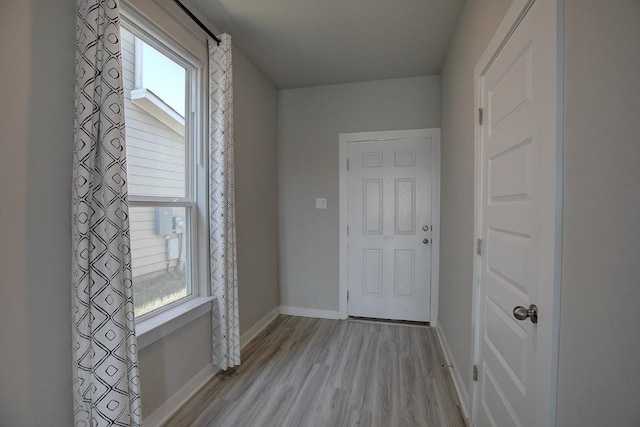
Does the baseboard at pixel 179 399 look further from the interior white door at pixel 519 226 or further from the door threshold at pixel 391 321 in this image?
the interior white door at pixel 519 226

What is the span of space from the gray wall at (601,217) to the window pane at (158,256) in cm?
187

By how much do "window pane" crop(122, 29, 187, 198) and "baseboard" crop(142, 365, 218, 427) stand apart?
1261 mm

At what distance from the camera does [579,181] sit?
2.27 feet

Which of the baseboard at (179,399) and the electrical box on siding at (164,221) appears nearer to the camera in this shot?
the baseboard at (179,399)

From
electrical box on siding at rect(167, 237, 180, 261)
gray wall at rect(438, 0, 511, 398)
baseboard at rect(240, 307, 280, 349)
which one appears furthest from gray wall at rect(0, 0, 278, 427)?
gray wall at rect(438, 0, 511, 398)

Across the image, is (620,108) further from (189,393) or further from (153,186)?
(189,393)

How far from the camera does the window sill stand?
147cm

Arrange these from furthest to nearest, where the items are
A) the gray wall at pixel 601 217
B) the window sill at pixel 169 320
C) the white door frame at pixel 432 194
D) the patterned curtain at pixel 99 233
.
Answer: the white door frame at pixel 432 194 → the window sill at pixel 169 320 → the patterned curtain at pixel 99 233 → the gray wall at pixel 601 217

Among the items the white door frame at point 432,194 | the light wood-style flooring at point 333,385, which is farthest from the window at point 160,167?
Result: the white door frame at point 432,194

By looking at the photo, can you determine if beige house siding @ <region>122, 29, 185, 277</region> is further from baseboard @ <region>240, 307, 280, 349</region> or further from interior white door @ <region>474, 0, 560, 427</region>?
interior white door @ <region>474, 0, 560, 427</region>

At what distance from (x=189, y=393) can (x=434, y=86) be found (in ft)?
11.3

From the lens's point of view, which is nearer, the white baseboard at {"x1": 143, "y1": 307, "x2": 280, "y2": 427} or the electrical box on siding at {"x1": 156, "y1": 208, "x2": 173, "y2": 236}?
the white baseboard at {"x1": 143, "y1": 307, "x2": 280, "y2": 427}

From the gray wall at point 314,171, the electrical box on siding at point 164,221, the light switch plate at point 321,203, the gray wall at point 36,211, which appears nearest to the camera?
the gray wall at point 36,211

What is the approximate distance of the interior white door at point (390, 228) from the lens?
2.92m
